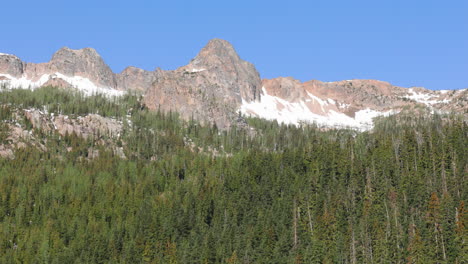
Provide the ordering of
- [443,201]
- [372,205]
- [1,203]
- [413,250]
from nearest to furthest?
[413,250] → [443,201] → [372,205] → [1,203]

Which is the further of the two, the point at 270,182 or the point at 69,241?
the point at 270,182

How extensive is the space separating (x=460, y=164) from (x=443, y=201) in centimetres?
3172

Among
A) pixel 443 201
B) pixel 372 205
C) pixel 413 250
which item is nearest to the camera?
pixel 413 250

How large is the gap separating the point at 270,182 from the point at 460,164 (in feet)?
181

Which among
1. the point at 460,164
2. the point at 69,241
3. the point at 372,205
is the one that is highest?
the point at 460,164

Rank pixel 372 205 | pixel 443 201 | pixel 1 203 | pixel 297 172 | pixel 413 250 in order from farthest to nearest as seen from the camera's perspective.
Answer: pixel 297 172, pixel 1 203, pixel 372 205, pixel 443 201, pixel 413 250

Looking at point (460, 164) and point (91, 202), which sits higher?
point (460, 164)

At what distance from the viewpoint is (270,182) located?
180 m

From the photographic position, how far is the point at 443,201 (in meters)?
148

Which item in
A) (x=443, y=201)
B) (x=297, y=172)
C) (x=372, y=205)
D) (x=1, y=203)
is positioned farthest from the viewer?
(x=297, y=172)

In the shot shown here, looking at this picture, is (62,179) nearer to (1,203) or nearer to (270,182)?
(1,203)

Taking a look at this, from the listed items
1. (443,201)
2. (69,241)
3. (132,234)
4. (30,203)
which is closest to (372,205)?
(443,201)

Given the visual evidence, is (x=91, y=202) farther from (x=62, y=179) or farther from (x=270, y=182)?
(x=270, y=182)

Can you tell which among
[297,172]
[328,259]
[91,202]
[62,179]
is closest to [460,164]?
[297,172]
